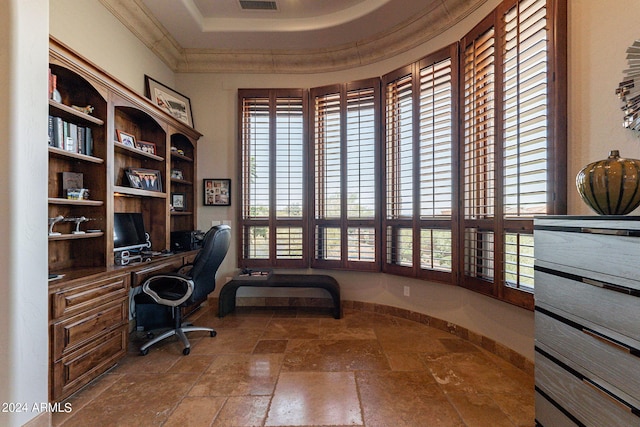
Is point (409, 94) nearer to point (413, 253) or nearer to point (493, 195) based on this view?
point (493, 195)

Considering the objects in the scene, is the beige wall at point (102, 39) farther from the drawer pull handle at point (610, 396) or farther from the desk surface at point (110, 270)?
the drawer pull handle at point (610, 396)

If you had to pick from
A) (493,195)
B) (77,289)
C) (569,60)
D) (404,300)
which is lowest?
(404,300)

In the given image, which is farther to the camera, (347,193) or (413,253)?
(347,193)

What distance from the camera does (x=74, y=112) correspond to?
76.5 inches

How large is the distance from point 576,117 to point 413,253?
1.73m

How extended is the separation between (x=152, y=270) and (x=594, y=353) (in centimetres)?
305

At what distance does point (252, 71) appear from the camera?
3.65 metres

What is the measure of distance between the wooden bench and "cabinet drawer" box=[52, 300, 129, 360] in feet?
3.84

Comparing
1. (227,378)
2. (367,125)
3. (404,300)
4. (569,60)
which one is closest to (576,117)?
(569,60)

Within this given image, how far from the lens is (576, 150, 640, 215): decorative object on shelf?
116 cm

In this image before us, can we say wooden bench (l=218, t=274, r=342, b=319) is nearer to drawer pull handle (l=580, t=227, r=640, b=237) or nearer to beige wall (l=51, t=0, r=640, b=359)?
beige wall (l=51, t=0, r=640, b=359)

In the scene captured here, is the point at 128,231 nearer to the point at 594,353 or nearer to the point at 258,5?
the point at 258,5

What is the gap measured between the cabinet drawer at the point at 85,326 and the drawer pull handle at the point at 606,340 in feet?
9.26

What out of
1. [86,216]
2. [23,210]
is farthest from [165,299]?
[23,210]
